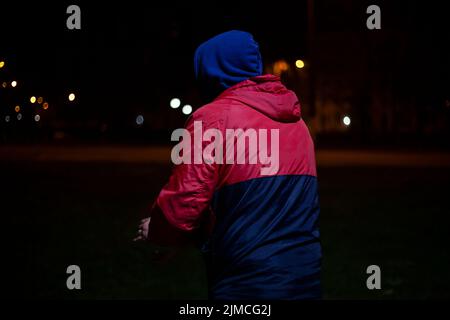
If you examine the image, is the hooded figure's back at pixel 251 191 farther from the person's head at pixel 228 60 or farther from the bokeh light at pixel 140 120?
the bokeh light at pixel 140 120

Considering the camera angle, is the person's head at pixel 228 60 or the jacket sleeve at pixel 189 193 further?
the person's head at pixel 228 60

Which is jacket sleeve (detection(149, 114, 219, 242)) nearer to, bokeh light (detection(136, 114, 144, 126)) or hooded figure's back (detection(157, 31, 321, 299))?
hooded figure's back (detection(157, 31, 321, 299))

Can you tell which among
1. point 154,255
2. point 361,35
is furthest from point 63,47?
point 154,255

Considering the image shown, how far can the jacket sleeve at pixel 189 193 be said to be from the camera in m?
2.59

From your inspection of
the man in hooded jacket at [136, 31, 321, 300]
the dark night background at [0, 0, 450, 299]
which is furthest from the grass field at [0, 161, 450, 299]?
the man in hooded jacket at [136, 31, 321, 300]

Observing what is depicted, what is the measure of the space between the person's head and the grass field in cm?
276

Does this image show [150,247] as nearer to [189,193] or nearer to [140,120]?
[189,193]

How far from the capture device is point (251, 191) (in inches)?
106

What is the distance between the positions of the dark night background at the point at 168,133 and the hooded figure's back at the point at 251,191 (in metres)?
2.67

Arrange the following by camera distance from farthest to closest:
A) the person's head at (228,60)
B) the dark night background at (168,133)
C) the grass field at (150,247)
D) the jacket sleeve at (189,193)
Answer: the dark night background at (168,133), the grass field at (150,247), the person's head at (228,60), the jacket sleeve at (189,193)

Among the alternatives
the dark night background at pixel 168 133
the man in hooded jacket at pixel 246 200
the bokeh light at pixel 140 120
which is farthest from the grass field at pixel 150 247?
the bokeh light at pixel 140 120

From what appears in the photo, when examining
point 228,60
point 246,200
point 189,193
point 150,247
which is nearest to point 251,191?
point 246,200

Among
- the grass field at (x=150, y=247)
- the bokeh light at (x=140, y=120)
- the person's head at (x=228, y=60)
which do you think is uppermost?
the person's head at (x=228, y=60)

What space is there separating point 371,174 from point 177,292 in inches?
540
